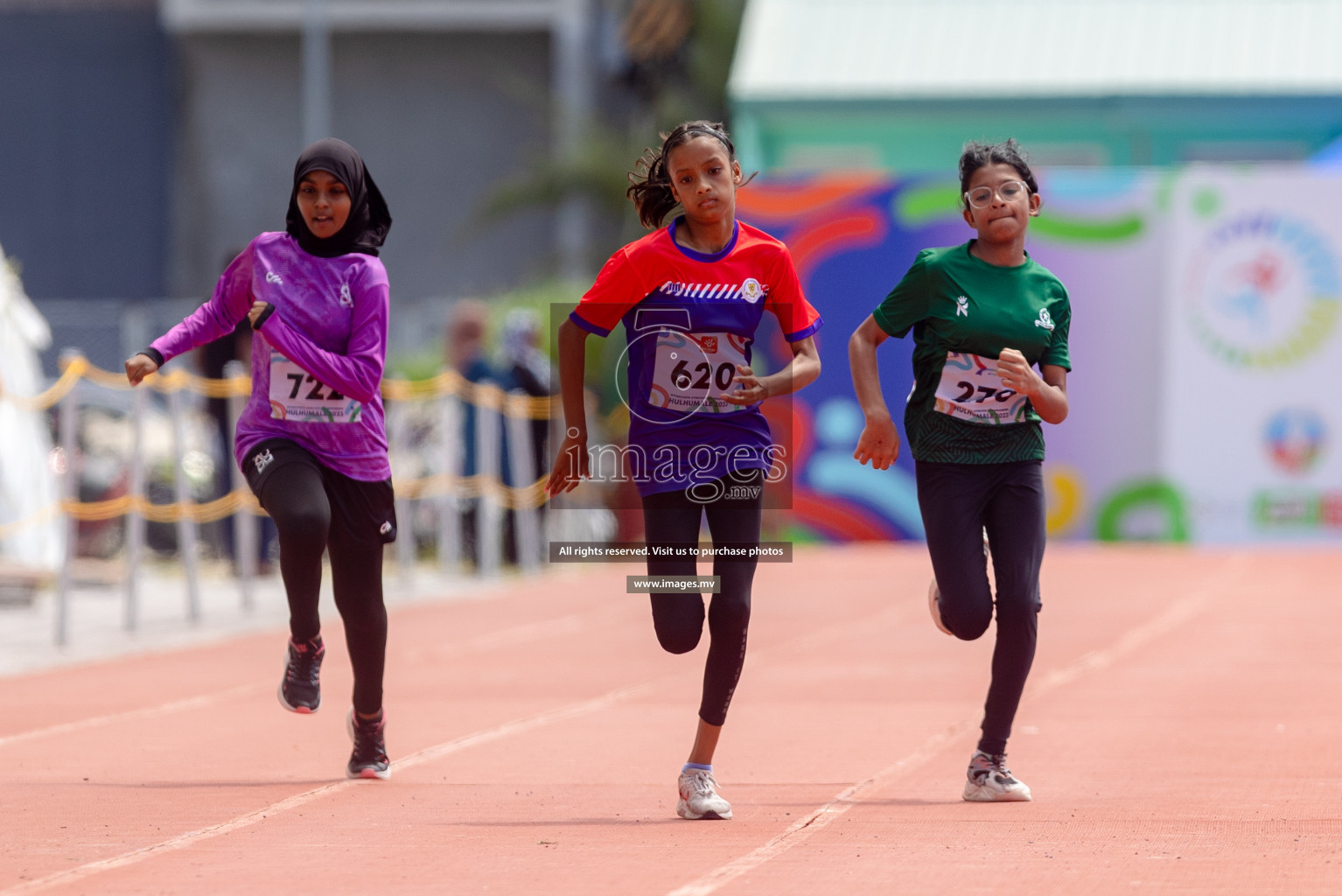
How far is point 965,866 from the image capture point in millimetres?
5617

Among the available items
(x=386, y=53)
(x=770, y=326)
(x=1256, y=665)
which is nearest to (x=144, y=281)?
(x=386, y=53)

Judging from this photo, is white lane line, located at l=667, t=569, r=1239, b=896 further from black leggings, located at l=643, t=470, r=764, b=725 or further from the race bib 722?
the race bib 722

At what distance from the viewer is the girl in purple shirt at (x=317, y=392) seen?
7086 mm

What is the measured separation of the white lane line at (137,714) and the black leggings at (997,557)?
379cm

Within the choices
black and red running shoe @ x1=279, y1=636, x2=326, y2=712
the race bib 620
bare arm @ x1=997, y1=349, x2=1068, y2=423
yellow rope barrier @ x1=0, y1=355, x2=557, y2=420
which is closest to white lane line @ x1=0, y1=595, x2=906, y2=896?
black and red running shoe @ x1=279, y1=636, x2=326, y2=712

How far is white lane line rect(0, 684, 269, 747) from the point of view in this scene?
8648mm

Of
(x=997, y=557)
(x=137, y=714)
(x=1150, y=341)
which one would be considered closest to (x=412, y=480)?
(x=1150, y=341)

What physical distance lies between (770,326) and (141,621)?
28.9 feet

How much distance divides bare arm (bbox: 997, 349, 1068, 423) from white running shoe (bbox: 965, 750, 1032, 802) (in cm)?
110

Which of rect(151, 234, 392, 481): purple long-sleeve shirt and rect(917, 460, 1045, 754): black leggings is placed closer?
rect(917, 460, 1045, 754): black leggings

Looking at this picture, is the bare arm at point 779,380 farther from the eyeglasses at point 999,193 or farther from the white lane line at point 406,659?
the white lane line at point 406,659

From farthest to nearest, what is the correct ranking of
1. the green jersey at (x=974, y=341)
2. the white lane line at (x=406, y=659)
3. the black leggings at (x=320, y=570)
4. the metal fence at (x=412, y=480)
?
the metal fence at (x=412, y=480), the white lane line at (x=406, y=659), the black leggings at (x=320, y=570), the green jersey at (x=974, y=341)

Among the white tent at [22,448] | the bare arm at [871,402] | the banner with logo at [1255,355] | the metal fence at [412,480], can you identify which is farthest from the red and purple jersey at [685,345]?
the banner with logo at [1255,355]

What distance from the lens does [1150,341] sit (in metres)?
21.9
